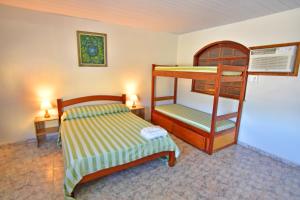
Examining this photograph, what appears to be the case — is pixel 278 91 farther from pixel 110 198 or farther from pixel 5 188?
pixel 5 188

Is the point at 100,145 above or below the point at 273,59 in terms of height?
below

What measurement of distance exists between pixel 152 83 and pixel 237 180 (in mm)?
2737

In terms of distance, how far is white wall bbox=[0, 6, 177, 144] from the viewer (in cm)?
285

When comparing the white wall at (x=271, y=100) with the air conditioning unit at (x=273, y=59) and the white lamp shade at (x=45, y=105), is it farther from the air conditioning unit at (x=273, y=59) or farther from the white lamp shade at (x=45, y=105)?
the white lamp shade at (x=45, y=105)

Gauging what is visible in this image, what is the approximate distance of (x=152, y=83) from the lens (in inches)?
166

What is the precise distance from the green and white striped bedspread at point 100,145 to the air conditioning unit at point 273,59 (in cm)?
202

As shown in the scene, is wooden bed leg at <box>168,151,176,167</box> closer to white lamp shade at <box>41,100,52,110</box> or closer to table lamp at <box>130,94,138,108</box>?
table lamp at <box>130,94,138,108</box>

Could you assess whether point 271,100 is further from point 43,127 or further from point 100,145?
point 43,127

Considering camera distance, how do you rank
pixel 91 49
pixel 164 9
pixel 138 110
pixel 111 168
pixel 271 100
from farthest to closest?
pixel 138 110, pixel 91 49, pixel 271 100, pixel 164 9, pixel 111 168

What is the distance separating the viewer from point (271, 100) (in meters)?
2.78

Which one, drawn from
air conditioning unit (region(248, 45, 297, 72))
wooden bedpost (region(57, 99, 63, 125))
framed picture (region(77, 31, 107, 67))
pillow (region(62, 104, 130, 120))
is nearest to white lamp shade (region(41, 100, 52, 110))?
wooden bedpost (region(57, 99, 63, 125))

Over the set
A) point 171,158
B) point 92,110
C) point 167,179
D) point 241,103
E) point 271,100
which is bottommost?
point 167,179

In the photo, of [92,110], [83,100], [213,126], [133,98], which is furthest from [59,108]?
[213,126]

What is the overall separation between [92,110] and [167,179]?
79.8 inches
